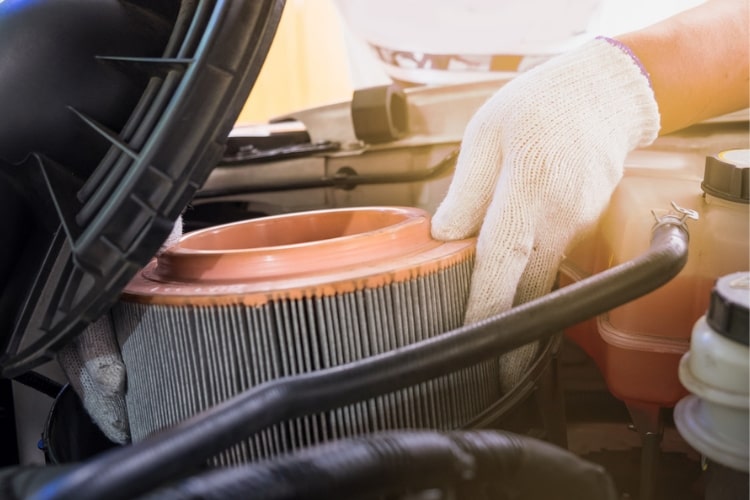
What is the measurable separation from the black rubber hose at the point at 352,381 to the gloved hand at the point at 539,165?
0.31 feet

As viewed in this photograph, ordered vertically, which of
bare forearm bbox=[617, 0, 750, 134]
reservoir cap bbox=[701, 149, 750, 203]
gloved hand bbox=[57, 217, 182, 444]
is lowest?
gloved hand bbox=[57, 217, 182, 444]

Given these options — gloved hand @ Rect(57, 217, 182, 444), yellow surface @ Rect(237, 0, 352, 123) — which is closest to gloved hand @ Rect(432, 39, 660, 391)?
gloved hand @ Rect(57, 217, 182, 444)

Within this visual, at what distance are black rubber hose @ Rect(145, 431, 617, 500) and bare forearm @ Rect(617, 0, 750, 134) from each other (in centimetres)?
40

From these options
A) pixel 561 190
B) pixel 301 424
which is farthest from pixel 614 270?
pixel 301 424

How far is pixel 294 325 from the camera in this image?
42cm

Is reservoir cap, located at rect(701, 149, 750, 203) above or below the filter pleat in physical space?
above

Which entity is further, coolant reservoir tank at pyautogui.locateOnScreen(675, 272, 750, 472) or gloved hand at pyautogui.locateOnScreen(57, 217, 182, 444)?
gloved hand at pyautogui.locateOnScreen(57, 217, 182, 444)

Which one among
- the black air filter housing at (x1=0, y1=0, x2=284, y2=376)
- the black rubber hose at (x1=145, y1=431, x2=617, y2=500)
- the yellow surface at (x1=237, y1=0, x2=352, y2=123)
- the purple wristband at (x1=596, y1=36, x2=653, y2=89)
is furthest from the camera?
the yellow surface at (x1=237, y1=0, x2=352, y2=123)

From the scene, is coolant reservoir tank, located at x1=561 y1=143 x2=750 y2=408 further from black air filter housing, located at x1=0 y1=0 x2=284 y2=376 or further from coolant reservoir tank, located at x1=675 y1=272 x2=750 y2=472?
black air filter housing, located at x1=0 y1=0 x2=284 y2=376

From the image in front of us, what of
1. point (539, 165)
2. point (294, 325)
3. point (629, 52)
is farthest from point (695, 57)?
point (294, 325)

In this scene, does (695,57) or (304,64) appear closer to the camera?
(695,57)

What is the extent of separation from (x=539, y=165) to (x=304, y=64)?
→ 1.07 m

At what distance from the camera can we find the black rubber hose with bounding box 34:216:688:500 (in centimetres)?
26

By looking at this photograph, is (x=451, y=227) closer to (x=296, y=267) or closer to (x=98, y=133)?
(x=296, y=267)
